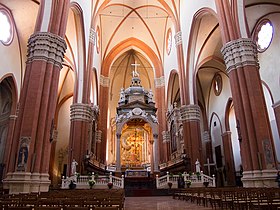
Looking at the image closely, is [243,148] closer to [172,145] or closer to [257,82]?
[257,82]

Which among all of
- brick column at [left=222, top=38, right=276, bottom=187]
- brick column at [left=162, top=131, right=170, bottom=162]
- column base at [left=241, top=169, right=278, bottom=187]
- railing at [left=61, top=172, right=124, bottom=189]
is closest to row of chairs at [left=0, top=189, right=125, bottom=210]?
column base at [left=241, top=169, right=278, bottom=187]

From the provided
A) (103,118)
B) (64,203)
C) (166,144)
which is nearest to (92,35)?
(103,118)

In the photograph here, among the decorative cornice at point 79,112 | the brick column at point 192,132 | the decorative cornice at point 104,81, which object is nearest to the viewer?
the decorative cornice at point 79,112

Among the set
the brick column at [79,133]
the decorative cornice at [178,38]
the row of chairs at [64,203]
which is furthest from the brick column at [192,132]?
the row of chairs at [64,203]

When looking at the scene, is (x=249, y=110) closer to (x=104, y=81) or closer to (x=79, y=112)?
(x=79, y=112)

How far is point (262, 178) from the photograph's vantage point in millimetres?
9602

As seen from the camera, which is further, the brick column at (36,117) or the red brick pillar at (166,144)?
the red brick pillar at (166,144)

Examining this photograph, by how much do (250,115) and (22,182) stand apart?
9506 mm

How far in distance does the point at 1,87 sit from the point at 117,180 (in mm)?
12026

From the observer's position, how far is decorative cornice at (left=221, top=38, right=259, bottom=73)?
11281 millimetres

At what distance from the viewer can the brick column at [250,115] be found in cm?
985

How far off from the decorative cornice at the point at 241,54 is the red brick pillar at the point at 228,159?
40.7 ft

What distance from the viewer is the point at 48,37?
1045 cm

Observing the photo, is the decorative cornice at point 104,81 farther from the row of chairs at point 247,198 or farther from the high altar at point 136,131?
the row of chairs at point 247,198
